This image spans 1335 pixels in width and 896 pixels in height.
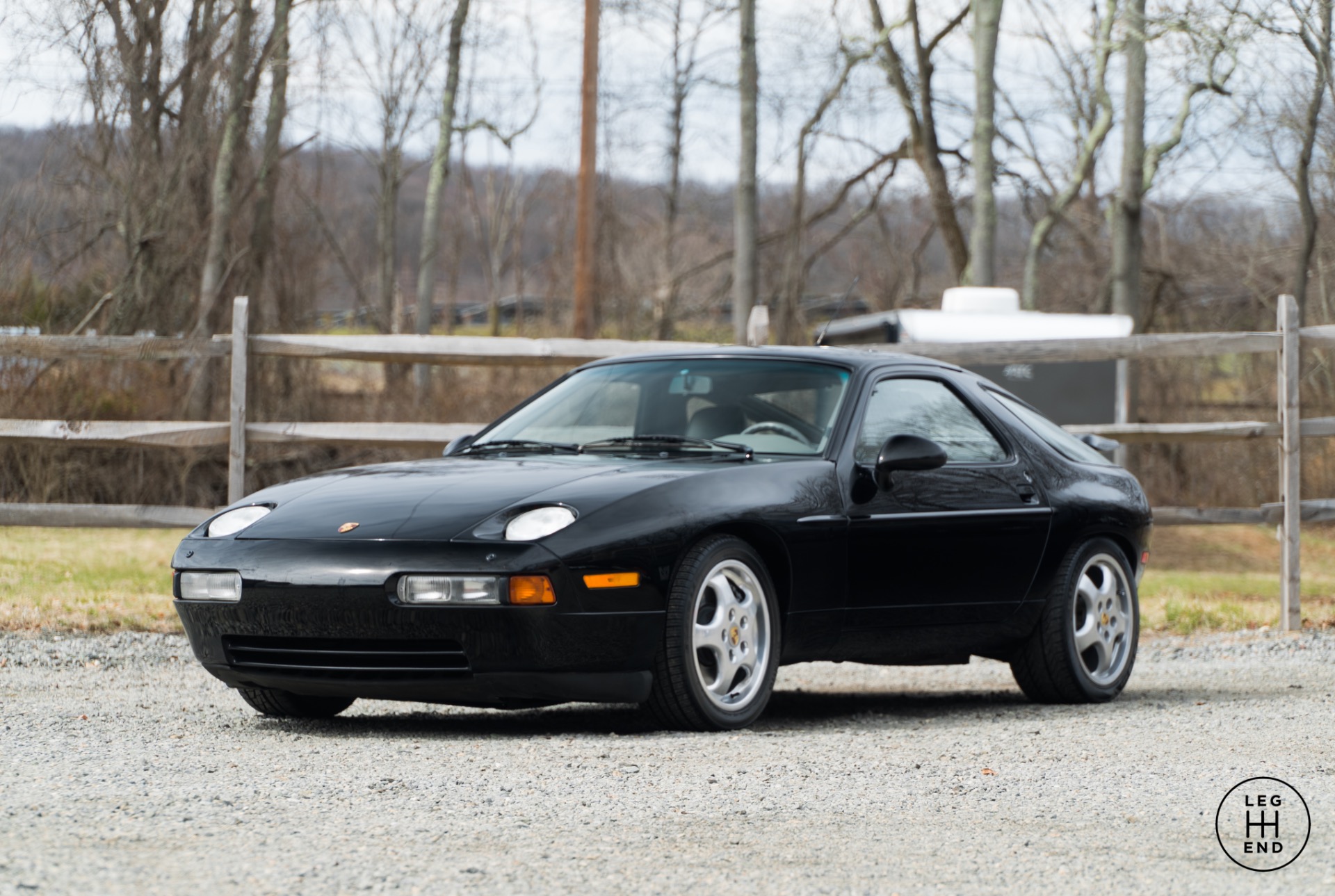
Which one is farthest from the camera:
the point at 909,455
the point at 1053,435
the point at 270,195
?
the point at 270,195

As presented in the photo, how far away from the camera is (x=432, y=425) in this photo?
30.8 ft

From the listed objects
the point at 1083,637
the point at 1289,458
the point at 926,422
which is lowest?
the point at 1083,637

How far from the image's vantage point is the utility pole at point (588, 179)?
73.3 ft

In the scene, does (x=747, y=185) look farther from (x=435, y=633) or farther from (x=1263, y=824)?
(x=1263, y=824)

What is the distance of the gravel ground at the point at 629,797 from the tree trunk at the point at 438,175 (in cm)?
2354

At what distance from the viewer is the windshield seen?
20.8 feet

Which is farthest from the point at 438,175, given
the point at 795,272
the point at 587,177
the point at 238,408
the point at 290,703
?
the point at 290,703

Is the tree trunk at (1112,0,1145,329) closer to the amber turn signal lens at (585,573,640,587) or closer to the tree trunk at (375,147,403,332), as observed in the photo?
the tree trunk at (375,147,403,332)

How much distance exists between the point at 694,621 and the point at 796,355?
156cm

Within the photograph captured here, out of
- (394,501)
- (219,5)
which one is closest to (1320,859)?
(394,501)

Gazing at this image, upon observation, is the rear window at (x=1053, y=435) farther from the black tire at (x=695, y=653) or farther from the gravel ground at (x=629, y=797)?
the black tire at (x=695, y=653)

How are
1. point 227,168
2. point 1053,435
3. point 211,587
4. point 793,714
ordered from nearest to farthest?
point 211,587, point 793,714, point 1053,435, point 227,168

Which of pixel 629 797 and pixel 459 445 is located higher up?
pixel 459 445

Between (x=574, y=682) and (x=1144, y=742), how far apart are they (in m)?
1.95
